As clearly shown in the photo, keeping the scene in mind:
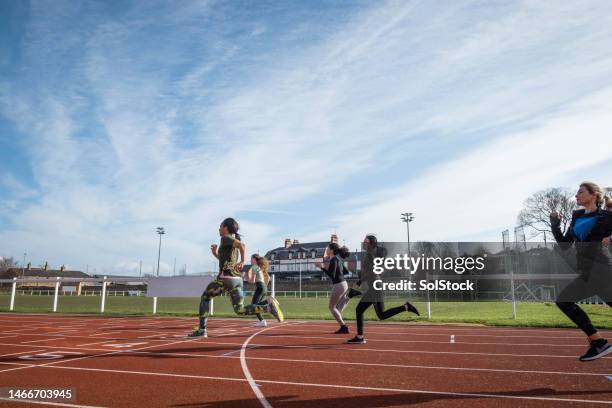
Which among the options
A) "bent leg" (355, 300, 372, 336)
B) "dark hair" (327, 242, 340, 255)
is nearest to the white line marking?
"bent leg" (355, 300, 372, 336)

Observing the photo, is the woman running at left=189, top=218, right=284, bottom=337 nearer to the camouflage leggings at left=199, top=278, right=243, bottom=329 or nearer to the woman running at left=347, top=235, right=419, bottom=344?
the camouflage leggings at left=199, top=278, right=243, bottom=329

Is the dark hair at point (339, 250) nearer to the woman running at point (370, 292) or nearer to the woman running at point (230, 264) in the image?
the woman running at point (370, 292)

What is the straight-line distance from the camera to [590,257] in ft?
17.2

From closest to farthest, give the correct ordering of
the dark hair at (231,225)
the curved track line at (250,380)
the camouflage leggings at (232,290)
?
the curved track line at (250,380) < the camouflage leggings at (232,290) < the dark hair at (231,225)

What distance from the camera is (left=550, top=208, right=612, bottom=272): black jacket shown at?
4.98 m

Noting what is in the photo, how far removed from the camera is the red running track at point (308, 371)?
Answer: 176 inches

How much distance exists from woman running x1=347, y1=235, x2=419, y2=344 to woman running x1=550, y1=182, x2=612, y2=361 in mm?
3556

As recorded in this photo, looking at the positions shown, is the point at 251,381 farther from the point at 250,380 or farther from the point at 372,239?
the point at 372,239

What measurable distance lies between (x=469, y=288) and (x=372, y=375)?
3160cm

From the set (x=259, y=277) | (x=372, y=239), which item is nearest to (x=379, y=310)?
(x=372, y=239)

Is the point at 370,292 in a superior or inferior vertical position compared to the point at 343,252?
inferior

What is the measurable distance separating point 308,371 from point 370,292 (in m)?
3.19

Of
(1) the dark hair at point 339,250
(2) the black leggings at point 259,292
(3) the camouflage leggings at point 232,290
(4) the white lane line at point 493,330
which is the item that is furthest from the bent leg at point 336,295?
(3) the camouflage leggings at point 232,290

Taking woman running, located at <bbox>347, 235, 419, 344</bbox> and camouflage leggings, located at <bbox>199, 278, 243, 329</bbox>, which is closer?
camouflage leggings, located at <bbox>199, 278, 243, 329</bbox>
